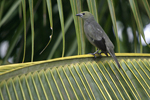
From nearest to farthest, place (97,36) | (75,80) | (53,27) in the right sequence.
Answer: (75,80), (97,36), (53,27)

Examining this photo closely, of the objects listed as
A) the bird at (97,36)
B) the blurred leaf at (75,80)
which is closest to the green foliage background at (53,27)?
the bird at (97,36)

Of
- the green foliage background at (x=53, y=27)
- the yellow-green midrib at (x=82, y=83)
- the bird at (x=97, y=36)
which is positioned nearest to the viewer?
the yellow-green midrib at (x=82, y=83)

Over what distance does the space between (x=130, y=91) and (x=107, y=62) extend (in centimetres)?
26

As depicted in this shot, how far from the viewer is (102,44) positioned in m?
1.67

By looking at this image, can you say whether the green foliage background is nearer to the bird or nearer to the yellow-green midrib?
the bird

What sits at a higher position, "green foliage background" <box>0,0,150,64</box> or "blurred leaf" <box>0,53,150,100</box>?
"green foliage background" <box>0,0,150,64</box>

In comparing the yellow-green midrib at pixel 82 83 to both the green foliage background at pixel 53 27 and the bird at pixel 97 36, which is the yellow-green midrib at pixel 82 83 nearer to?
the bird at pixel 97 36

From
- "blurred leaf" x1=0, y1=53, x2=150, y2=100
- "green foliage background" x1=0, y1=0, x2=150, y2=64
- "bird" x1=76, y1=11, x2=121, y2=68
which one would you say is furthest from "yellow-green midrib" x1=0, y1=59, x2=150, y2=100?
"green foliage background" x1=0, y1=0, x2=150, y2=64

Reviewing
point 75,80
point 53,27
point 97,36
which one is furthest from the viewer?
point 53,27

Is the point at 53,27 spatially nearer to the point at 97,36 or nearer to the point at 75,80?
the point at 97,36

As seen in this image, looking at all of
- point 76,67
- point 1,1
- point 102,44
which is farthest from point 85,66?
point 1,1

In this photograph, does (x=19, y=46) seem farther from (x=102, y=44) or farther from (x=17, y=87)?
(x=17, y=87)

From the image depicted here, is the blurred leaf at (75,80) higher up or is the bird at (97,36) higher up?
the bird at (97,36)

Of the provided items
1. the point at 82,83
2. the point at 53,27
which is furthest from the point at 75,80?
the point at 53,27
